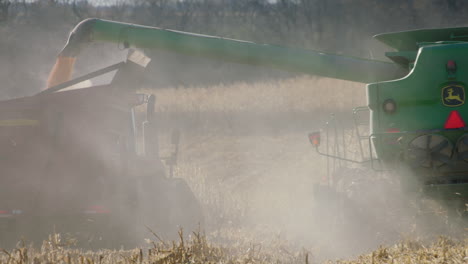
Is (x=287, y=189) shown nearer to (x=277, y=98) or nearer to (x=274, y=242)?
(x=274, y=242)

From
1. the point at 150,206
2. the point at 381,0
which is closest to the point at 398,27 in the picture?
the point at 381,0

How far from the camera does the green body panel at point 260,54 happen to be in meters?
8.24

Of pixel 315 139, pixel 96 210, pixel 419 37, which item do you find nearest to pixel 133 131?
pixel 96 210

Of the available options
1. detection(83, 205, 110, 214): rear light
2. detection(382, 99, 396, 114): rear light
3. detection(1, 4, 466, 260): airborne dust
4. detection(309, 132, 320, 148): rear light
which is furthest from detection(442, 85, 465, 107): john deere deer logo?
detection(83, 205, 110, 214): rear light

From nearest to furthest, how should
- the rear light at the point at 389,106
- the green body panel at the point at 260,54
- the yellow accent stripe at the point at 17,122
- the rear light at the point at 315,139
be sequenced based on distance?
the rear light at the point at 389,106
the green body panel at the point at 260,54
the yellow accent stripe at the point at 17,122
the rear light at the point at 315,139

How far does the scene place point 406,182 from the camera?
730cm

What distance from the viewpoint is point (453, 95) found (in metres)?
7.07

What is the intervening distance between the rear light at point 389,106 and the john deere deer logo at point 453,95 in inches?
21.2

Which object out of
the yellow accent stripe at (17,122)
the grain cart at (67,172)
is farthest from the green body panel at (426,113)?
the yellow accent stripe at (17,122)

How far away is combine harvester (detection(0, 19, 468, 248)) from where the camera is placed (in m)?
7.11

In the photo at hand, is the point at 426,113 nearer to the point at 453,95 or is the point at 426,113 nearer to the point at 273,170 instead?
the point at 453,95

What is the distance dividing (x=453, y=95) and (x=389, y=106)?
0.70 metres

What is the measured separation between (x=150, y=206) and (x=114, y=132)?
1.34 meters

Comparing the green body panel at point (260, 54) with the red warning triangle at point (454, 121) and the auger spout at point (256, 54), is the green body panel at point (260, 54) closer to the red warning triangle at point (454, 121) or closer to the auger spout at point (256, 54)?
the auger spout at point (256, 54)
